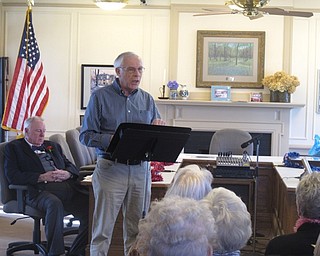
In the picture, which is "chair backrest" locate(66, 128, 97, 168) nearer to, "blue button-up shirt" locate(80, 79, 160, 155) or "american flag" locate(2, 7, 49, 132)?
"american flag" locate(2, 7, 49, 132)

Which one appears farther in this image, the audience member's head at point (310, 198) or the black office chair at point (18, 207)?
the black office chair at point (18, 207)

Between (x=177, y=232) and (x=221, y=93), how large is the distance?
702 centimetres

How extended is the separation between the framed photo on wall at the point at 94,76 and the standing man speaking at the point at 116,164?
4.83 metres

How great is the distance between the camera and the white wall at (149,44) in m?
8.39

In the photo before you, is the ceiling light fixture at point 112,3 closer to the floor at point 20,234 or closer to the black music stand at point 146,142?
the floor at point 20,234

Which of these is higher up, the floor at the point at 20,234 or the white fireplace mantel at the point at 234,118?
the white fireplace mantel at the point at 234,118

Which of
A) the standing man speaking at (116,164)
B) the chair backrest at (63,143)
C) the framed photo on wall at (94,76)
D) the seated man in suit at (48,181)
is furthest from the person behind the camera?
the framed photo on wall at (94,76)

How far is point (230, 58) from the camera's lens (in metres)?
8.39

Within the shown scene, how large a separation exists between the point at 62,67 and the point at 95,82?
585 mm

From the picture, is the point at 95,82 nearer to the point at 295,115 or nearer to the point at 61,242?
the point at 295,115

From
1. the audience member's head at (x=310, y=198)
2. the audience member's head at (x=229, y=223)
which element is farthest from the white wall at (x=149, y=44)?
the audience member's head at (x=229, y=223)

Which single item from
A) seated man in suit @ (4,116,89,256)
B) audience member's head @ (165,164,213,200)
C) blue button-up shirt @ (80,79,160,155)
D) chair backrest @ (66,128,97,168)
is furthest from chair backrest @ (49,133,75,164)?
audience member's head @ (165,164,213,200)

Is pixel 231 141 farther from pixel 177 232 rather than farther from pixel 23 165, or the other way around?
pixel 177 232

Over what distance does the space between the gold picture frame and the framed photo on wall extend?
1351 mm
